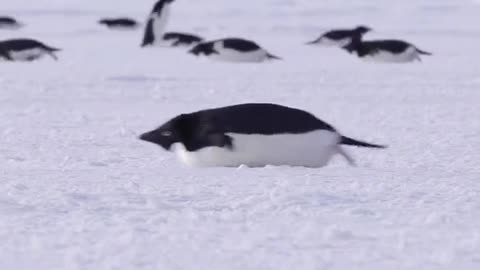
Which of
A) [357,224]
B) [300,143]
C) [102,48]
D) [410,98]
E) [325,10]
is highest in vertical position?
[357,224]

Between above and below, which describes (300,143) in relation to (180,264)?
below

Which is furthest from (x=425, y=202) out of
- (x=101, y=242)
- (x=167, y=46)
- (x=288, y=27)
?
(x=288, y=27)

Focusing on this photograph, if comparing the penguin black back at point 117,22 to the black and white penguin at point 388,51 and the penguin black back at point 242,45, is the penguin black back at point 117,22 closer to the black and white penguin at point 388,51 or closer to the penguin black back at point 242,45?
the penguin black back at point 242,45

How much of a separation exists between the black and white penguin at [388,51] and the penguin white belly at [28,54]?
5.07m

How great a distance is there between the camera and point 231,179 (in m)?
4.31

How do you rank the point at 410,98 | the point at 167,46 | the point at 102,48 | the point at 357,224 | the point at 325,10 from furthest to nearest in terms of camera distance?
the point at 325,10 < the point at 167,46 < the point at 102,48 < the point at 410,98 < the point at 357,224

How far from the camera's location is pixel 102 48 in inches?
712

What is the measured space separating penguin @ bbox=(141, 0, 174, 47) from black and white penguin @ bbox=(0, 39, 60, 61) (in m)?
3.98

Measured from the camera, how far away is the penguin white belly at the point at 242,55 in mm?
15688

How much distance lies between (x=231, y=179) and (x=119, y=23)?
21.4m

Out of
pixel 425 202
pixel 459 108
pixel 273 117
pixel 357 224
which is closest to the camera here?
pixel 357 224

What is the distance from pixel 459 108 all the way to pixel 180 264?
6.40 metres

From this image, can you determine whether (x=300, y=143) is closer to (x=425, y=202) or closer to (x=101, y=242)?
(x=425, y=202)

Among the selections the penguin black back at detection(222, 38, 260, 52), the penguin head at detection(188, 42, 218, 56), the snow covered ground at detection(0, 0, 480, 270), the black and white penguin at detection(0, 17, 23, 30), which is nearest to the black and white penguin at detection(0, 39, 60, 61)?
the snow covered ground at detection(0, 0, 480, 270)
